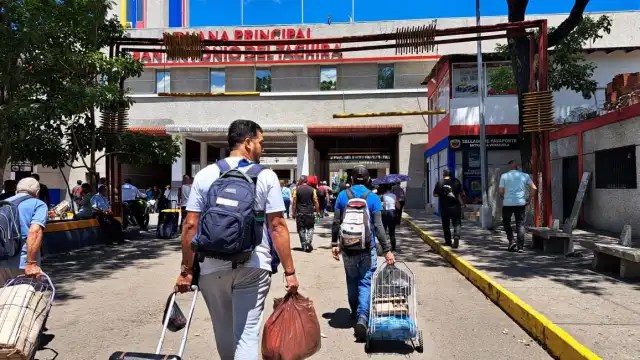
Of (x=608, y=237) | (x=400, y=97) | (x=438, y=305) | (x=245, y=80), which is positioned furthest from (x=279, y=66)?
(x=438, y=305)

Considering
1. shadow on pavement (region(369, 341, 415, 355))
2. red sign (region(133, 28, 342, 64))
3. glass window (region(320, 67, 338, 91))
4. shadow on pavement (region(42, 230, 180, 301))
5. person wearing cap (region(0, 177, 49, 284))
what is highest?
red sign (region(133, 28, 342, 64))

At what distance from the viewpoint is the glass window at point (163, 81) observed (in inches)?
1180

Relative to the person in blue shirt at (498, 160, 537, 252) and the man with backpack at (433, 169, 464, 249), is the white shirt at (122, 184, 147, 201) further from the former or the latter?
the person in blue shirt at (498, 160, 537, 252)

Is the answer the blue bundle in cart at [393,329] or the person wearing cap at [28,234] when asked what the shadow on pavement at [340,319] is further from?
the person wearing cap at [28,234]

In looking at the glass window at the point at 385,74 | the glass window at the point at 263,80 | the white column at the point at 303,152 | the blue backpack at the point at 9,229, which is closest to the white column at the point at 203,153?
the glass window at the point at 263,80

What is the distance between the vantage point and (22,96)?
10156 mm

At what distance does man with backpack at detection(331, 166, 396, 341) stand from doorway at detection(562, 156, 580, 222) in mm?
11321

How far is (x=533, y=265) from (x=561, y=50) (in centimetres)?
1006

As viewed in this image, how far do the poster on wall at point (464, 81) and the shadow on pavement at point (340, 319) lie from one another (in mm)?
16057

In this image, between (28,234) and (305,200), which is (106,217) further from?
(28,234)

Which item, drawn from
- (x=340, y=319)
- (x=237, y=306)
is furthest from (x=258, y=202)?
(x=340, y=319)

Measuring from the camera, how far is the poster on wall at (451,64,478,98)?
21000 millimetres

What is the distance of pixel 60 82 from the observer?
35.8ft

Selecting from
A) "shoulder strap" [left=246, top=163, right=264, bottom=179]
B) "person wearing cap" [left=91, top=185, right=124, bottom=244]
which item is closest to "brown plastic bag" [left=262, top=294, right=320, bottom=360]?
"shoulder strap" [left=246, top=163, right=264, bottom=179]
